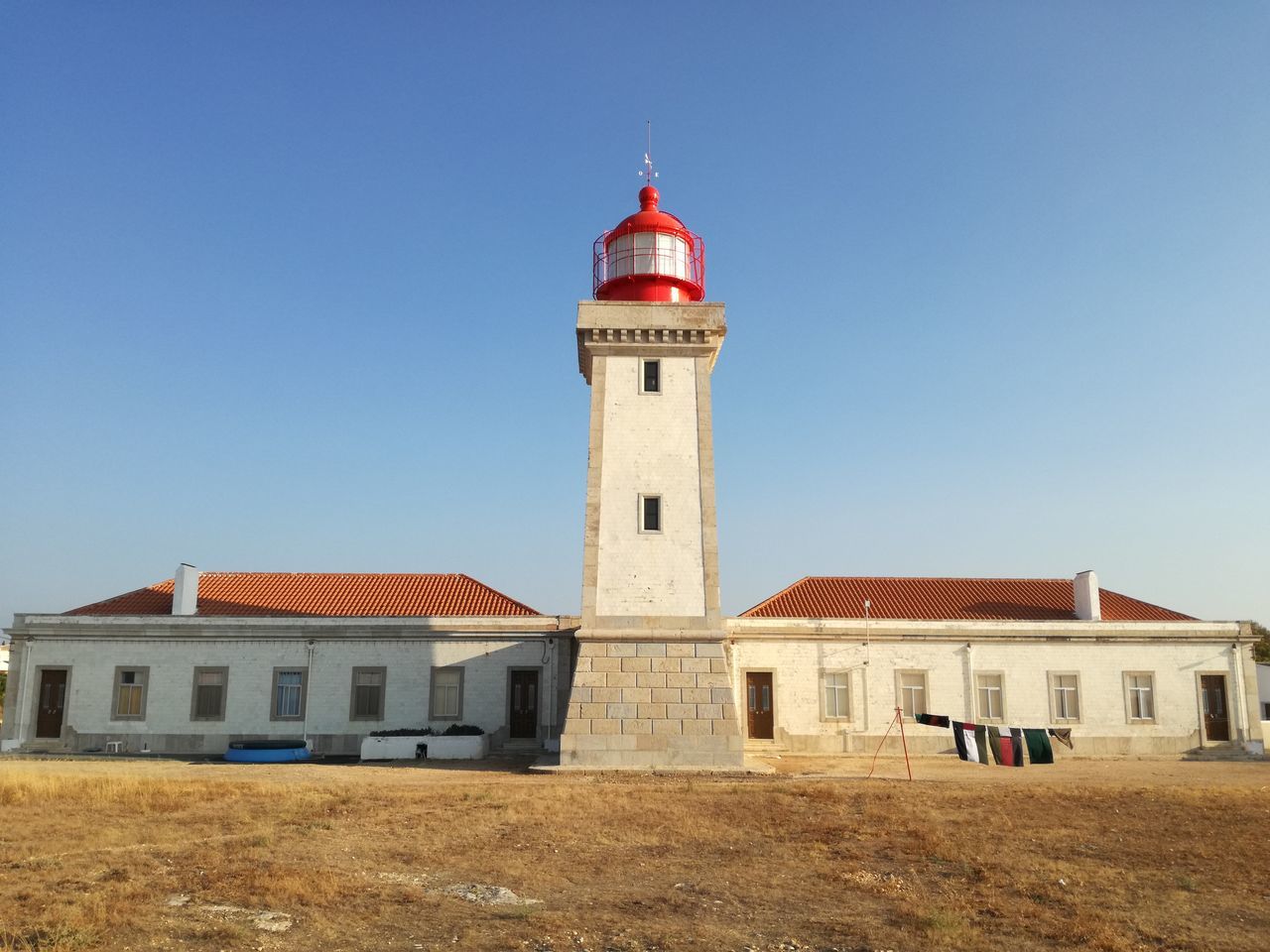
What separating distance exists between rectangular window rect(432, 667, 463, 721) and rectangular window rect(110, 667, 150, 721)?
24.2ft

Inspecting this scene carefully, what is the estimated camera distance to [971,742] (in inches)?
758

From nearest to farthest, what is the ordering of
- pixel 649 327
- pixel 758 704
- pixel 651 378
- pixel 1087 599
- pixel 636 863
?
pixel 636 863
pixel 649 327
pixel 651 378
pixel 758 704
pixel 1087 599

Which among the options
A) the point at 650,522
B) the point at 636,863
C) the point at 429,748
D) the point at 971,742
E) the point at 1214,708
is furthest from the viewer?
the point at 1214,708

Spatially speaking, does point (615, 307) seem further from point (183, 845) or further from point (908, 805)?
point (183, 845)

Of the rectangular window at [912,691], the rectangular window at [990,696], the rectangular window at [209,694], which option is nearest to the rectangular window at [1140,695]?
the rectangular window at [990,696]

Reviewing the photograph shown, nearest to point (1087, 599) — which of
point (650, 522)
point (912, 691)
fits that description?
point (912, 691)

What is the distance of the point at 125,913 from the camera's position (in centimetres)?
822

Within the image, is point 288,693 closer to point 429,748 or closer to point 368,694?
point 368,694

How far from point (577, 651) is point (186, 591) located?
437 inches

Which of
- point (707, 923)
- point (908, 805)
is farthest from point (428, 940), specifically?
point (908, 805)

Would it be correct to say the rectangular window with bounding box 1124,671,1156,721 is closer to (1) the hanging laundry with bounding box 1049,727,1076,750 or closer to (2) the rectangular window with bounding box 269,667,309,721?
(1) the hanging laundry with bounding box 1049,727,1076,750

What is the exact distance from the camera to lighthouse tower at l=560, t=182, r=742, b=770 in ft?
67.2

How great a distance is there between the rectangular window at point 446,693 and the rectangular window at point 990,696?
44.6ft

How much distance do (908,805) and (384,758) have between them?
13035mm
